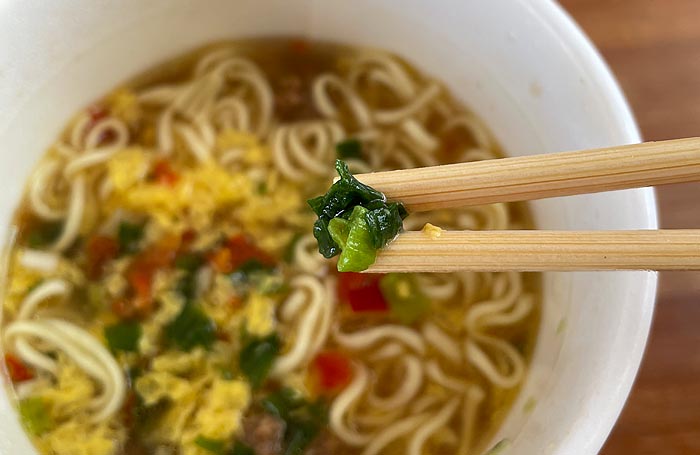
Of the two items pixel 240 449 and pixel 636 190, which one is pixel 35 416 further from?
pixel 636 190

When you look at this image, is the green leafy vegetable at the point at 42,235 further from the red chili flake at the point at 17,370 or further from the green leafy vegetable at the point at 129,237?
the red chili flake at the point at 17,370

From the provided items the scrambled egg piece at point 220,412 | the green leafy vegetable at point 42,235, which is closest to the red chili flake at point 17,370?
the green leafy vegetable at point 42,235

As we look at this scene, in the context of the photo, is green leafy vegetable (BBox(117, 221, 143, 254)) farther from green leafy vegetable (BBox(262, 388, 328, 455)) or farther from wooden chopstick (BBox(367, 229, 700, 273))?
wooden chopstick (BBox(367, 229, 700, 273))

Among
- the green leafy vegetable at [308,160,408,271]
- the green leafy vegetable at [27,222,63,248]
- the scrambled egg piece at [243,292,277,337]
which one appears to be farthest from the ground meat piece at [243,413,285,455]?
the green leafy vegetable at [27,222,63,248]

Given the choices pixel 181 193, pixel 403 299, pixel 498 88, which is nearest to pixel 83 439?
pixel 181 193

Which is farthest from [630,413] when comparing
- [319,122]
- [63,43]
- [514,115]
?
[63,43]

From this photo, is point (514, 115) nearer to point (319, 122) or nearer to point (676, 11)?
point (319, 122)
